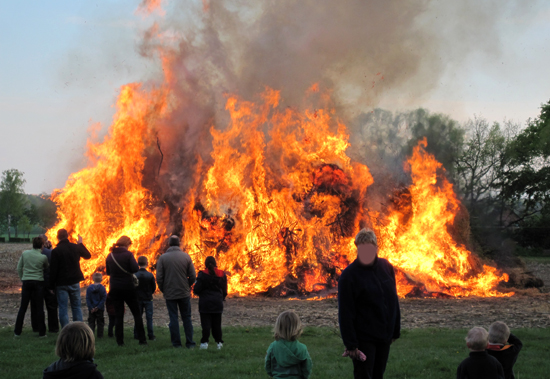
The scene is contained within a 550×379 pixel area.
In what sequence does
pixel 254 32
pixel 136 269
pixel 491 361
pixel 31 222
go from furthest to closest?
pixel 31 222, pixel 254 32, pixel 136 269, pixel 491 361

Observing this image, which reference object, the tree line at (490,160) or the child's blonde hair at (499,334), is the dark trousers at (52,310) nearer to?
the child's blonde hair at (499,334)

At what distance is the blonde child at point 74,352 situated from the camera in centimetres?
336

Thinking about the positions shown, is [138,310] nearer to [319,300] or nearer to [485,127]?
[319,300]

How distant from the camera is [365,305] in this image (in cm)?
492

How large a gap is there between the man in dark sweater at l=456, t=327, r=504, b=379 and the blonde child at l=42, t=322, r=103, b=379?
3147 millimetres

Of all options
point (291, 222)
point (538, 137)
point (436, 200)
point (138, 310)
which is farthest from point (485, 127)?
point (138, 310)

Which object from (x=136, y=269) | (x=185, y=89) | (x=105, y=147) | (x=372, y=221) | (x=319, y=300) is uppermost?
(x=185, y=89)

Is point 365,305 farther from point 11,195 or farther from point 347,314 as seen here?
point 11,195

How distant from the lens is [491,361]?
4637mm

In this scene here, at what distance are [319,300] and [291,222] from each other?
3243 millimetres

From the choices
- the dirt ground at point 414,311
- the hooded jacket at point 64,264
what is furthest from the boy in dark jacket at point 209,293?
the dirt ground at point 414,311

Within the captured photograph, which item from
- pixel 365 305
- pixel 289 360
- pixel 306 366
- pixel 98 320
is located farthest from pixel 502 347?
pixel 98 320

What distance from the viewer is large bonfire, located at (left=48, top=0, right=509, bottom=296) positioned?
1842cm

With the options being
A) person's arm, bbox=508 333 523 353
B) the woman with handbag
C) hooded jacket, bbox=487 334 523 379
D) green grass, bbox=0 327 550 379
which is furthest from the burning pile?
hooded jacket, bbox=487 334 523 379
